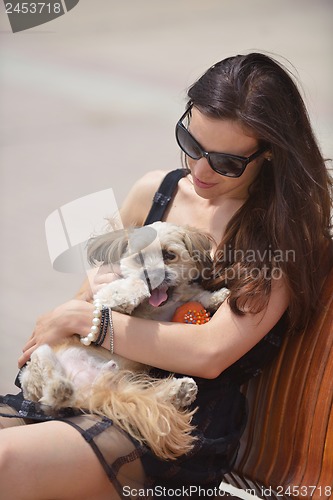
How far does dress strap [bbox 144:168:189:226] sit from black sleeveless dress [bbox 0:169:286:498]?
1.87 ft

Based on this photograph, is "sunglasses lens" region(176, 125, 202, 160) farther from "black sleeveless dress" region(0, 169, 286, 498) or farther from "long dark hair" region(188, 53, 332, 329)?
"black sleeveless dress" region(0, 169, 286, 498)

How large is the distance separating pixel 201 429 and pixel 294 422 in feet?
0.92

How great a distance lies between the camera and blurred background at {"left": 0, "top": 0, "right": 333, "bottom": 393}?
4121mm

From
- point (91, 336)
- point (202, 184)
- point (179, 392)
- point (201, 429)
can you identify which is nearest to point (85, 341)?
point (91, 336)

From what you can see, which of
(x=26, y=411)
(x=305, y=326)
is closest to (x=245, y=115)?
(x=305, y=326)

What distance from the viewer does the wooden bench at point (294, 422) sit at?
1.91 m

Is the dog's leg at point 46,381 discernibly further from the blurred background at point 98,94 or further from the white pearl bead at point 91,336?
the blurred background at point 98,94

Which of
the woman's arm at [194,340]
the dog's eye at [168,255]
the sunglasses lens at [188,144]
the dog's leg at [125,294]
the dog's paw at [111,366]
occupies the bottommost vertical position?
the dog's paw at [111,366]

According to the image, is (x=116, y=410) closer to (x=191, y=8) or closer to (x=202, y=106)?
(x=202, y=106)

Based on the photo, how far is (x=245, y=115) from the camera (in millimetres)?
2020

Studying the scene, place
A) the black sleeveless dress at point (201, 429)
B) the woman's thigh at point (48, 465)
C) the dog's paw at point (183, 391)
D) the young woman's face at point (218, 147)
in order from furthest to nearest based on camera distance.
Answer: the young woman's face at point (218, 147)
the dog's paw at point (183, 391)
the black sleeveless dress at point (201, 429)
the woman's thigh at point (48, 465)

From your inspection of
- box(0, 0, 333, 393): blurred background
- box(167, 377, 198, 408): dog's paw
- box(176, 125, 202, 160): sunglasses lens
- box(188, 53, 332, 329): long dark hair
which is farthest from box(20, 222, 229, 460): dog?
box(0, 0, 333, 393): blurred background

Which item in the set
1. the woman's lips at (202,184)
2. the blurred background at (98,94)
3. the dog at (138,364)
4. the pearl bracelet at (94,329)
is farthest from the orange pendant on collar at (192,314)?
the blurred background at (98,94)

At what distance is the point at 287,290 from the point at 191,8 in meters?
3.54
